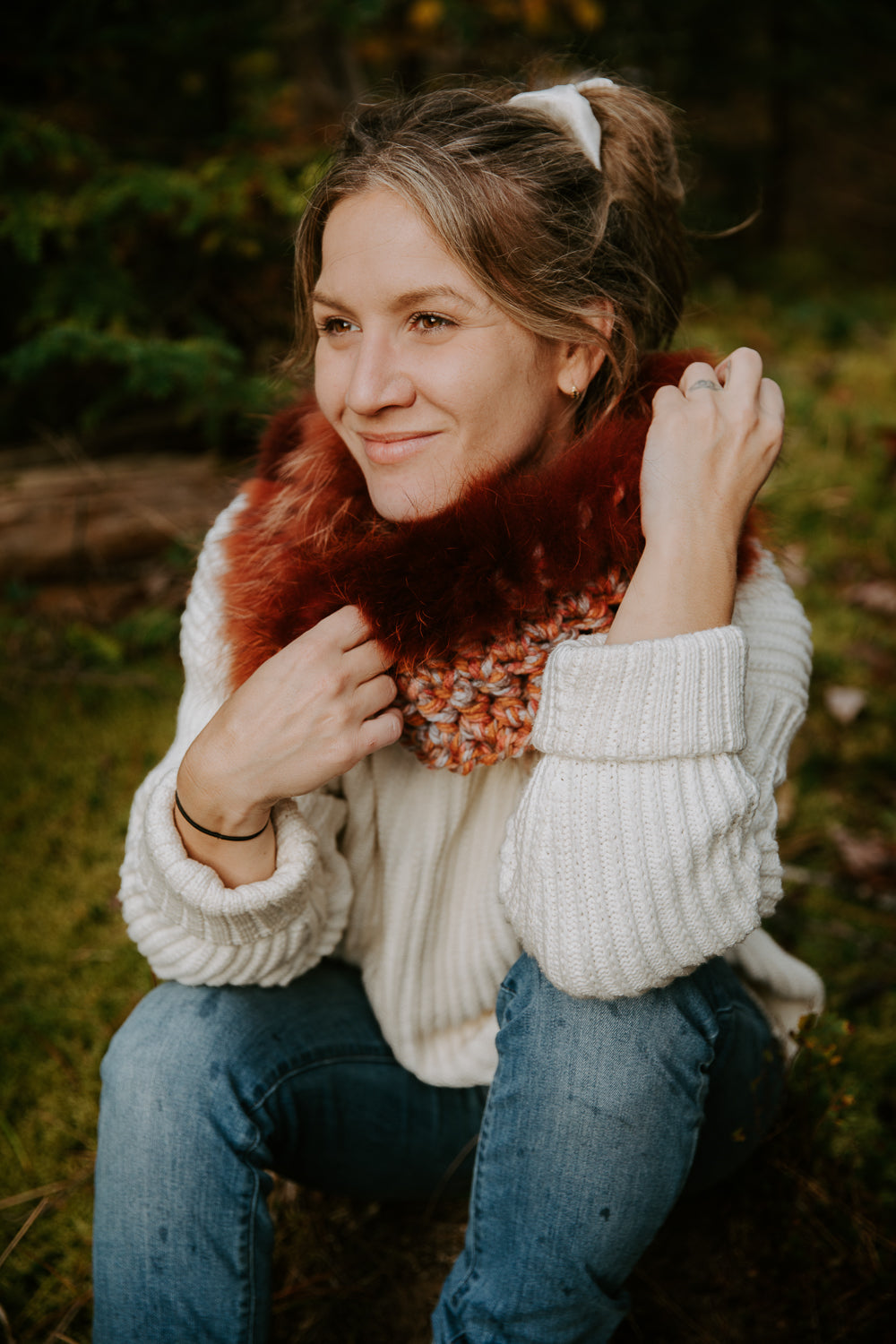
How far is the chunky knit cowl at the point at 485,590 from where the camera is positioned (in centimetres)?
137

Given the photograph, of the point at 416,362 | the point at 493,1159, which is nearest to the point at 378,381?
the point at 416,362

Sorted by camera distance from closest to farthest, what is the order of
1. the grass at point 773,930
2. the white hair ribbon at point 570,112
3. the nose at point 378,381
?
the nose at point 378,381
the white hair ribbon at point 570,112
the grass at point 773,930

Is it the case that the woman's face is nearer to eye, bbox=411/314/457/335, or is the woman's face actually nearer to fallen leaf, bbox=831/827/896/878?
eye, bbox=411/314/457/335

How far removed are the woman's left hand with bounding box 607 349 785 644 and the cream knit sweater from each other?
0.18ft

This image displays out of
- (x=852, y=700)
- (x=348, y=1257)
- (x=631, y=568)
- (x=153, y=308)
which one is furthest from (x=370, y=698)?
(x=153, y=308)

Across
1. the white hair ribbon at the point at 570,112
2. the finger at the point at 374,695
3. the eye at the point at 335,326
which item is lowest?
the finger at the point at 374,695

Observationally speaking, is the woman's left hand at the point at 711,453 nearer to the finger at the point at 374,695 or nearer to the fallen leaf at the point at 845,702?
the finger at the point at 374,695

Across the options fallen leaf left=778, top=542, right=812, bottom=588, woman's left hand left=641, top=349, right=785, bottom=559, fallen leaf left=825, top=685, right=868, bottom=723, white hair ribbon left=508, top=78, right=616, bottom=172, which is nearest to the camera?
woman's left hand left=641, top=349, right=785, bottom=559

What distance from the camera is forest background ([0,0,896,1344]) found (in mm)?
1767

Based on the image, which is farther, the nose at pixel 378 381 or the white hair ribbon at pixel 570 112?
the white hair ribbon at pixel 570 112

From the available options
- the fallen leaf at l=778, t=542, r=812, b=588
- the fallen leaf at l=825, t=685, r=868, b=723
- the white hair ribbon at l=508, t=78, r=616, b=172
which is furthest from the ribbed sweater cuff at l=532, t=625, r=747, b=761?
the fallen leaf at l=778, t=542, r=812, b=588

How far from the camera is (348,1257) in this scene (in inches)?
71.3

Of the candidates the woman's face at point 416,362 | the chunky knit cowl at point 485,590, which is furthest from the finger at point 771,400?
the woman's face at point 416,362

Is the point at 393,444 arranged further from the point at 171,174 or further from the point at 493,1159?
the point at 171,174
